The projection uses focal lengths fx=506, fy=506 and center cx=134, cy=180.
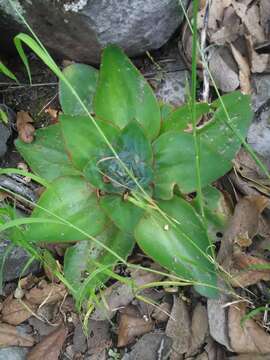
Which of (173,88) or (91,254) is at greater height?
(173,88)

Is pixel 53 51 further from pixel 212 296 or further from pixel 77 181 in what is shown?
pixel 212 296

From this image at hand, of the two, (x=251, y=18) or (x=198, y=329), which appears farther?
(x=251, y=18)

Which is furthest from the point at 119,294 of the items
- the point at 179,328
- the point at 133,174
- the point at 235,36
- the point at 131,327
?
the point at 235,36

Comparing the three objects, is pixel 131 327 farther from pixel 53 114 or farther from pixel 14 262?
pixel 53 114

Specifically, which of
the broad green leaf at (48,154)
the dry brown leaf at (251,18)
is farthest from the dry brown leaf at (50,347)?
the dry brown leaf at (251,18)

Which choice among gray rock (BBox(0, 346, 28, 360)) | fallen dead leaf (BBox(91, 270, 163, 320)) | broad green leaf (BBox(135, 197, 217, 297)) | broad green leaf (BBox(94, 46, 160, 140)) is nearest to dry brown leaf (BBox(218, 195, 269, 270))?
broad green leaf (BBox(135, 197, 217, 297))

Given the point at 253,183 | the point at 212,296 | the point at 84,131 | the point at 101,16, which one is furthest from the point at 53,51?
the point at 212,296

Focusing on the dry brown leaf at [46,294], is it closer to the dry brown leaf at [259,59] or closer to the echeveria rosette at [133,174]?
the echeveria rosette at [133,174]
